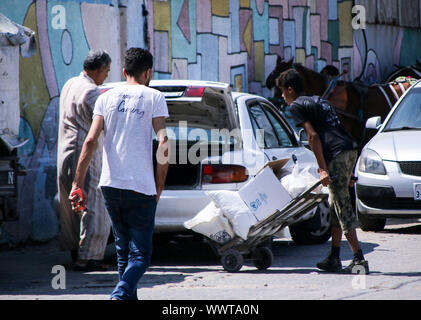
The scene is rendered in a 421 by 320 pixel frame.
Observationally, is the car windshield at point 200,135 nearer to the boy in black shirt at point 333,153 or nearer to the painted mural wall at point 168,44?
the boy in black shirt at point 333,153

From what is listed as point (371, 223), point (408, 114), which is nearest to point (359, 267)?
point (371, 223)

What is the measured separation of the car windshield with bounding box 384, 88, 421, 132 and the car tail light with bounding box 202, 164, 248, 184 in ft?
11.5

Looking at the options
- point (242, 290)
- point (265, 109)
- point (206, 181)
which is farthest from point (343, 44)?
point (242, 290)

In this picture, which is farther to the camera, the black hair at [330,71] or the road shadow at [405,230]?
the black hair at [330,71]

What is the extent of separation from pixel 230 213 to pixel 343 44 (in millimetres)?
13476

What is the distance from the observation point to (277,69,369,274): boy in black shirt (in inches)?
309

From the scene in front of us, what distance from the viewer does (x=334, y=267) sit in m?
7.99

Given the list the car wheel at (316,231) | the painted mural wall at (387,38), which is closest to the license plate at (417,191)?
the car wheel at (316,231)

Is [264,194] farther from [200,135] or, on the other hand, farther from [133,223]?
[133,223]

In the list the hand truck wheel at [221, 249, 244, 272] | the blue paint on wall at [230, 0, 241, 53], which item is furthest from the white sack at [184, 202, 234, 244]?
the blue paint on wall at [230, 0, 241, 53]

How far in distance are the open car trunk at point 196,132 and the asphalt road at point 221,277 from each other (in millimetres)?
899

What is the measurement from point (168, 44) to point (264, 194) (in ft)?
21.0

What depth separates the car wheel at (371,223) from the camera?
11.1 metres
